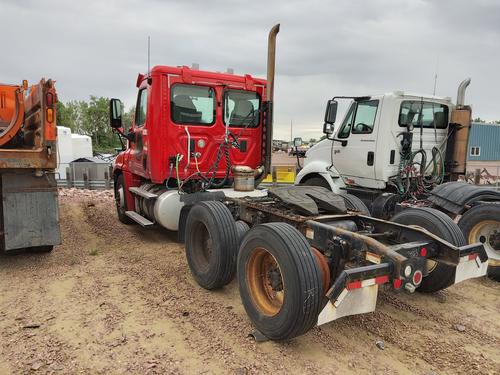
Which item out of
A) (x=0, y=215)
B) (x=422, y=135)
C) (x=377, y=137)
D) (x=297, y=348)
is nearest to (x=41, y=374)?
(x=297, y=348)

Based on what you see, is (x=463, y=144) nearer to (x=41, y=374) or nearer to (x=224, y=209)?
(x=224, y=209)

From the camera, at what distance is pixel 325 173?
7535 mm

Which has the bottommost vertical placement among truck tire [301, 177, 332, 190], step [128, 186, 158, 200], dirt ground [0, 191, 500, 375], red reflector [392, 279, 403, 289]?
dirt ground [0, 191, 500, 375]

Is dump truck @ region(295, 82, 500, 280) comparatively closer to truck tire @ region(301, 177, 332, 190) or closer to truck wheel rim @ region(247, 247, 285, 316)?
truck tire @ region(301, 177, 332, 190)

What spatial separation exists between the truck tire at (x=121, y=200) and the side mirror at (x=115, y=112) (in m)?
1.32

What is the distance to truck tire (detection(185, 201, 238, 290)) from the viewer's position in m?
4.20

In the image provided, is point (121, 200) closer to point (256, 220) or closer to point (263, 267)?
point (256, 220)

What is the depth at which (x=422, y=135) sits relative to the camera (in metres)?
7.01

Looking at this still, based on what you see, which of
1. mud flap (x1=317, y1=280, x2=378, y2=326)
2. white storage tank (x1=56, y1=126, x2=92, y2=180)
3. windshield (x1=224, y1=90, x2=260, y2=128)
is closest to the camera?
mud flap (x1=317, y1=280, x2=378, y2=326)

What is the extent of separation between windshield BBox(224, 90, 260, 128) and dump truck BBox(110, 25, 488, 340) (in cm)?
2

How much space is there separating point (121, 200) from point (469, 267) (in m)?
6.52

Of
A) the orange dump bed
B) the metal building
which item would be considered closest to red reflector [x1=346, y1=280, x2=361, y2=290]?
the orange dump bed

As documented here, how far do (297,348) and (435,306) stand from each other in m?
1.80

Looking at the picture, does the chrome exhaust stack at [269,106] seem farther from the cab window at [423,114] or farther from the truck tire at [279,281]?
the truck tire at [279,281]
